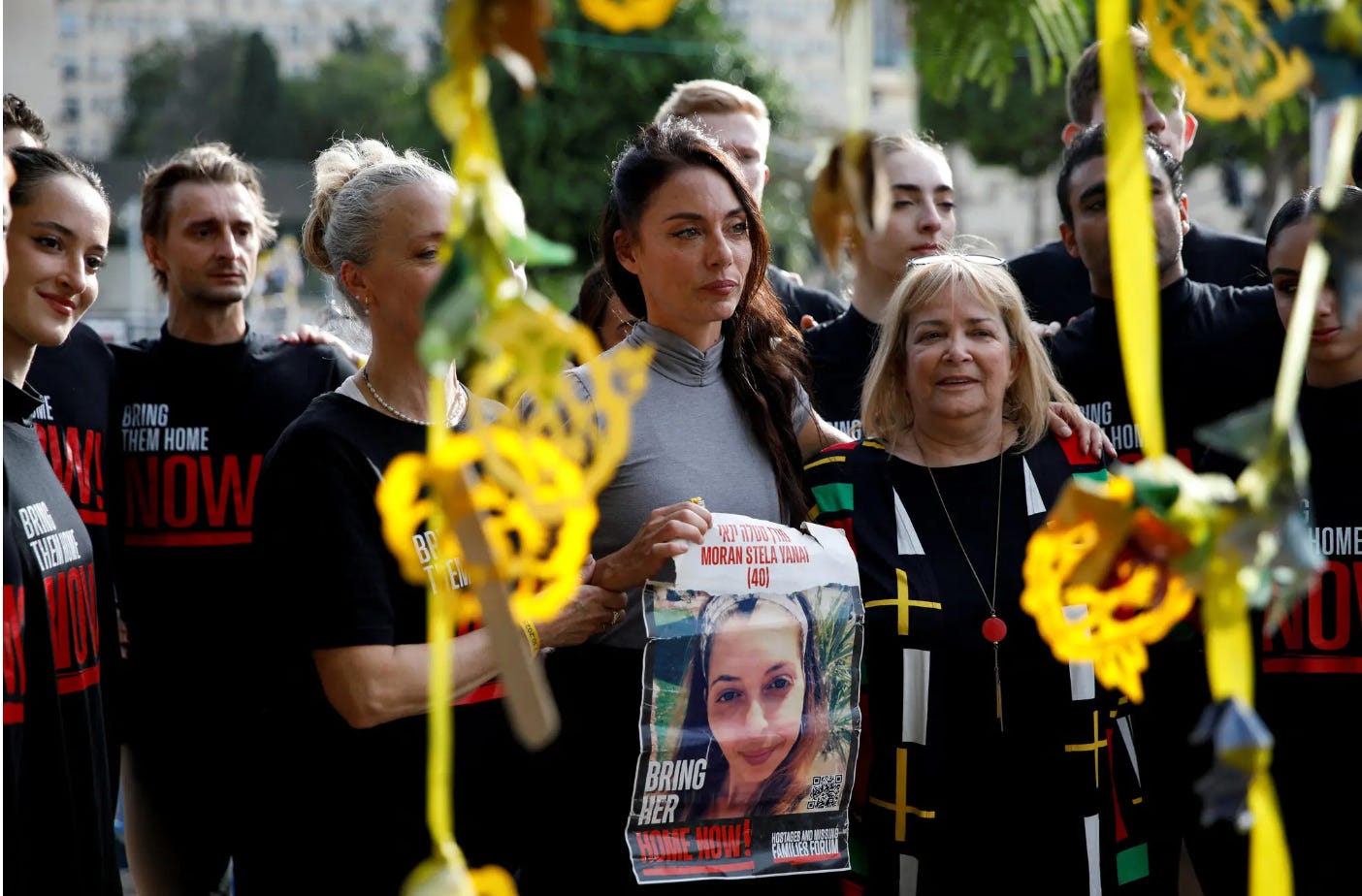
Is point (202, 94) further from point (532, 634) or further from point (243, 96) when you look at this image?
point (532, 634)

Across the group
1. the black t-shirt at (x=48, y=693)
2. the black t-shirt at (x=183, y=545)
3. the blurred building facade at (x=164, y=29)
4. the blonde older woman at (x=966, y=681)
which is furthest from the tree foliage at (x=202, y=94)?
the blonde older woman at (x=966, y=681)

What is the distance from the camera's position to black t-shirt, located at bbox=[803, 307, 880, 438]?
3.52 metres

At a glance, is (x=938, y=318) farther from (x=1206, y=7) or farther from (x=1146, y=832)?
(x=1206, y=7)

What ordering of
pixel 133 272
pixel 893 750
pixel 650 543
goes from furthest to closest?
pixel 133 272 → pixel 893 750 → pixel 650 543

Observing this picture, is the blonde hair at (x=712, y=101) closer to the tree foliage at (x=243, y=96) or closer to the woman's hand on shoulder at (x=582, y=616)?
the woman's hand on shoulder at (x=582, y=616)

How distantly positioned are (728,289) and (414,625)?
0.86 m

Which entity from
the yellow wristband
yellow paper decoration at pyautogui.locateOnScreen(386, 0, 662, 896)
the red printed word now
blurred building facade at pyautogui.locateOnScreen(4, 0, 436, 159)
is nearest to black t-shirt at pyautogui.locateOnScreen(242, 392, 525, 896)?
the yellow wristband

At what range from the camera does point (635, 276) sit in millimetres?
2932

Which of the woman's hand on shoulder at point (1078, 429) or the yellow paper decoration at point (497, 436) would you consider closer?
the yellow paper decoration at point (497, 436)

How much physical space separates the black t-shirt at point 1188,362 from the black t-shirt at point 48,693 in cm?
213

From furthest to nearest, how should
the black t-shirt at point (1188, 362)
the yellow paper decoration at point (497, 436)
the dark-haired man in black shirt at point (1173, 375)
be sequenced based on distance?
the black t-shirt at point (1188, 362) → the dark-haired man in black shirt at point (1173, 375) → the yellow paper decoration at point (497, 436)

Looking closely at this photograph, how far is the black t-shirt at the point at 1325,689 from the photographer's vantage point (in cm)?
265

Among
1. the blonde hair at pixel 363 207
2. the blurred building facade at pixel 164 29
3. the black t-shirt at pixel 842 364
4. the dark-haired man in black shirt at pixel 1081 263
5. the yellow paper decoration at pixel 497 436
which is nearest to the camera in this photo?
the yellow paper decoration at pixel 497 436

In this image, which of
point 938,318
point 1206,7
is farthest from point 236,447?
point 1206,7
